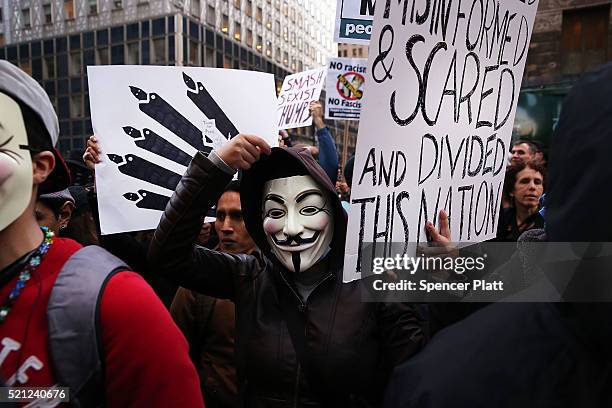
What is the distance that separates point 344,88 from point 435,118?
198 inches

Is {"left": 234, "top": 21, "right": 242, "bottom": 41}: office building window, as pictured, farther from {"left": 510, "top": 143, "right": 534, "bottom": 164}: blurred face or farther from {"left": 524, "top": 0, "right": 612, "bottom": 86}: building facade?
{"left": 510, "top": 143, "right": 534, "bottom": 164}: blurred face

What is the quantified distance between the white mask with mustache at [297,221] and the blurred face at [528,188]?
2.14m

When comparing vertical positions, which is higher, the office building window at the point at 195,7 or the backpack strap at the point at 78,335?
the office building window at the point at 195,7

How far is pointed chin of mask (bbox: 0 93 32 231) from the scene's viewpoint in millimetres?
1232

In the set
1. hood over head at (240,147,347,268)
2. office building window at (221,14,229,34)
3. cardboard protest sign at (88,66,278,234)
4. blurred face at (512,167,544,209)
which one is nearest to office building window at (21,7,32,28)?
office building window at (221,14,229,34)

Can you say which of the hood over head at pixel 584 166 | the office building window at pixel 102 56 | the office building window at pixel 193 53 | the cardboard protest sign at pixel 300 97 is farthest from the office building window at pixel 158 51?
the hood over head at pixel 584 166

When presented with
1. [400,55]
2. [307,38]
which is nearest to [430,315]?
[400,55]

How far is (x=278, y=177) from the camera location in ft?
6.65

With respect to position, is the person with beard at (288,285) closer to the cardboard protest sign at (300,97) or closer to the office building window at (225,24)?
the cardboard protest sign at (300,97)

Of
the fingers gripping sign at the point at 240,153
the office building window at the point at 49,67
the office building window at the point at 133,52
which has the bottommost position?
the fingers gripping sign at the point at 240,153

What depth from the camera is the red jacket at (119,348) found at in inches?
45.8

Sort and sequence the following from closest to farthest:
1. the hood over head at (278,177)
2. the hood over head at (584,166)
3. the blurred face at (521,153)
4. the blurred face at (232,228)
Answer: the hood over head at (584,166)
the hood over head at (278,177)
the blurred face at (232,228)
the blurred face at (521,153)

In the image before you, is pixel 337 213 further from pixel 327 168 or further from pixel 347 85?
pixel 347 85

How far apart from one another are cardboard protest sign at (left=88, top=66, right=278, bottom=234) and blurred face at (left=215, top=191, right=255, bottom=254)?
0.33 meters
